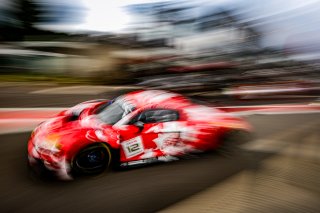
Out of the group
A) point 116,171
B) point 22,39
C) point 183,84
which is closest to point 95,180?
point 116,171

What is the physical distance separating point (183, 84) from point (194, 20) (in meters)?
19.7

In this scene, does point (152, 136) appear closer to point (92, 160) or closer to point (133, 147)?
point (133, 147)

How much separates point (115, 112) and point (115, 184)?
1.12m

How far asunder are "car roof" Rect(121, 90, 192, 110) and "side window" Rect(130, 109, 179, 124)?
95 mm

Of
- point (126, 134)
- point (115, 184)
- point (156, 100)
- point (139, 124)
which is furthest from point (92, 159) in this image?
point (156, 100)

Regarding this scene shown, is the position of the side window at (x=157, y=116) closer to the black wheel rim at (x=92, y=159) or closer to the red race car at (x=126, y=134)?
the red race car at (x=126, y=134)

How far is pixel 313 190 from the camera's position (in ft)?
13.2

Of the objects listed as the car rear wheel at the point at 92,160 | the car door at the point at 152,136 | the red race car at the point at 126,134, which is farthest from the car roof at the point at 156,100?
the car rear wheel at the point at 92,160

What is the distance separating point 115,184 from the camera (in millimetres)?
3902

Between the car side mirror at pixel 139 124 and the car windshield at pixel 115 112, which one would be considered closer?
the car side mirror at pixel 139 124

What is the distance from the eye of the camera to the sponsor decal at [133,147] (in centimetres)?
403

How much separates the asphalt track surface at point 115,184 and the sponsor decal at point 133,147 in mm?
305

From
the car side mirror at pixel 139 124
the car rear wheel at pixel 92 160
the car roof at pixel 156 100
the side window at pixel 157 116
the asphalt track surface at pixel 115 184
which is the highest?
the car roof at pixel 156 100

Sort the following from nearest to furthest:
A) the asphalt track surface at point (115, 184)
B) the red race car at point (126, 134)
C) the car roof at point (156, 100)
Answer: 1. the asphalt track surface at point (115, 184)
2. the red race car at point (126, 134)
3. the car roof at point (156, 100)
